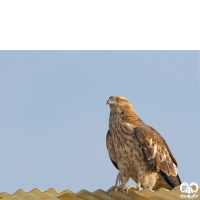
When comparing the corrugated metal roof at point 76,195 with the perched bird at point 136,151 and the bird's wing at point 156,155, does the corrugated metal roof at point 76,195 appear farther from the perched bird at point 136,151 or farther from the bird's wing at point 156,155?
the bird's wing at point 156,155

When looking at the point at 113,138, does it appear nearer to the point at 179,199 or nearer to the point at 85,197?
the point at 85,197

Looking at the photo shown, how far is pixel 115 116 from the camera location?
8.40 m

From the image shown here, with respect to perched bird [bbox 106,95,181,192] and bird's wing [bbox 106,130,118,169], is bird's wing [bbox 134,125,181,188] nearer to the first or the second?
perched bird [bbox 106,95,181,192]

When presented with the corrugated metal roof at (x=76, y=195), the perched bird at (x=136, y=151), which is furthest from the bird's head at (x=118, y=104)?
the corrugated metal roof at (x=76, y=195)

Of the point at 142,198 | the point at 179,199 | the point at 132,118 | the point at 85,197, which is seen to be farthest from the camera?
the point at 132,118

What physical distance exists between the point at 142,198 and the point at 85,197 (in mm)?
1185

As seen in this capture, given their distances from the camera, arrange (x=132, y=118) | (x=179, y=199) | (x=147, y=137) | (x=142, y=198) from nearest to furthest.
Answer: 1. (x=179, y=199)
2. (x=142, y=198)
3. (x=147, y=137)
4. (x=132, y=118)

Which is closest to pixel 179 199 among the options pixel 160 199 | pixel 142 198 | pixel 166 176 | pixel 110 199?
pixel 160 199

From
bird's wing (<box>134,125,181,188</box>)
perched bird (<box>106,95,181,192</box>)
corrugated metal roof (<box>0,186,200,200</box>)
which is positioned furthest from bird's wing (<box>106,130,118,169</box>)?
corrugated metal roof (<box>0,186,200,200</box>)

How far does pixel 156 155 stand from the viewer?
7.82m

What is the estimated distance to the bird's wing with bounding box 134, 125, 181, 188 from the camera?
769cm

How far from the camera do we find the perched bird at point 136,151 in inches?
304

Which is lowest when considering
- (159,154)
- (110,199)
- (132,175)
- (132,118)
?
(110,199)

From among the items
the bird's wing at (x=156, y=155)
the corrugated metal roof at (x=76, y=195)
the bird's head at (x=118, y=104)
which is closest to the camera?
the corrugated metal roof at (x=76, y=195)
